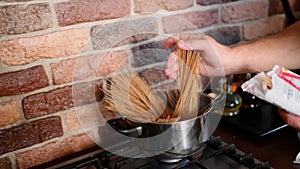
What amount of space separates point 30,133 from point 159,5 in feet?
1.63

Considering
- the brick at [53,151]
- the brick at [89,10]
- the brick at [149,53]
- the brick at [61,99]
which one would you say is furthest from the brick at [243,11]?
the brick at [53,151]

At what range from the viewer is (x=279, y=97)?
2.29 feet

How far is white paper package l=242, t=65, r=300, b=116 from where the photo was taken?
70cm

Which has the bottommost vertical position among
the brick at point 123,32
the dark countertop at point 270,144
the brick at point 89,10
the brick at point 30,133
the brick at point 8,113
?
the dark countertop at point 270,144

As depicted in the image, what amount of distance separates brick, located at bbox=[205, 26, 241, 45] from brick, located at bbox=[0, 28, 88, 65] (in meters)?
0.44

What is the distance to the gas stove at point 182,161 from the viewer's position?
76 centimetres

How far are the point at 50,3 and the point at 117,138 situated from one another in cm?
41

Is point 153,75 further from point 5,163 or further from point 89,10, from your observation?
point 5,163

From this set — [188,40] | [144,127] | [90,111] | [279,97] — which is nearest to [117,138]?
[90,111]

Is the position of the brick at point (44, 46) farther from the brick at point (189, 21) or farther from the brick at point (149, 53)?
the brick at point (189, 21)

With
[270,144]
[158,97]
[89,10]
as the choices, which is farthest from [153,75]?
[270,144]

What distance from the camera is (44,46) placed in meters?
0.79

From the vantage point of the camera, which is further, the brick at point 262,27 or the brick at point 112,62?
the brick at point 262,27

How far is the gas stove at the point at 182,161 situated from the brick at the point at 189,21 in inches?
13.6
